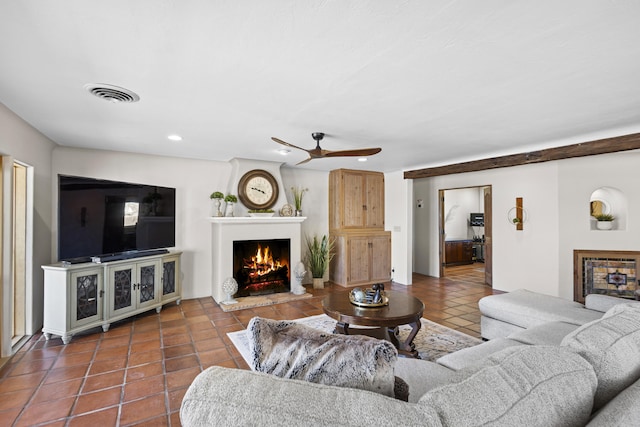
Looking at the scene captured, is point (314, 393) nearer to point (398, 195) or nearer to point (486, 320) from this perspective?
point (486, 320)

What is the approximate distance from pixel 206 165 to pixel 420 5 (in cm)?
426

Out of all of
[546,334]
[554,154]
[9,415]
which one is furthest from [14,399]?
[554,154]

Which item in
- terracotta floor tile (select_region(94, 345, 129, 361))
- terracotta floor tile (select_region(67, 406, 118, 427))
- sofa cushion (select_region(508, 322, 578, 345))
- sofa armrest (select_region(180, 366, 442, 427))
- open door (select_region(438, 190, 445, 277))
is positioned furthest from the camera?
open door (select_region(438, 190, 445, 277))

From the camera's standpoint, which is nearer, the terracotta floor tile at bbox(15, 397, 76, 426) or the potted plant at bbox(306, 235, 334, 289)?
the terracotta floor tile at bbox(15, 397, 76, 426)

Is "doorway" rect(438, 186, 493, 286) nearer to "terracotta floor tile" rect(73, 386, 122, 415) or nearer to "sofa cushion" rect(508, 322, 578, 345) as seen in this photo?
"sofa cushion" rect(508, 322, 578, 345)

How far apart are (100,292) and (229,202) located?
1.92 meters

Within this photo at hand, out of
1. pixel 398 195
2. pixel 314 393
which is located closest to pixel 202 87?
pixel 314 393

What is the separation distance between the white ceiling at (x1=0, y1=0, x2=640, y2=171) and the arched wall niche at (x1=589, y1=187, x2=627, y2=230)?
5.19 ft

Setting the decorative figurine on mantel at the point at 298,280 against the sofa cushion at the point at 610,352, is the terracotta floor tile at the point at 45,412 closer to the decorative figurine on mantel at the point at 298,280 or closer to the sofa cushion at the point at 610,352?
the sofa cushion at the point at 610,352

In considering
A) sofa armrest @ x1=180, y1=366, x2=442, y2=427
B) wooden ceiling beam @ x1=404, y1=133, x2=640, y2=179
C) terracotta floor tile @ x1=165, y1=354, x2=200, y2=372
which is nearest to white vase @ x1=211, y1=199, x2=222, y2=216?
terracotta floor tile @ x1=165, y1=354, x2=200, y2=372

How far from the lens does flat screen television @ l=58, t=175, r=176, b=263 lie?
10.8ft

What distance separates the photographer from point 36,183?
131 inches

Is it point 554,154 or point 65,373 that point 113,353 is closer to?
point 65,373

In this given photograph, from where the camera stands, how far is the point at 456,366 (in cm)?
171
